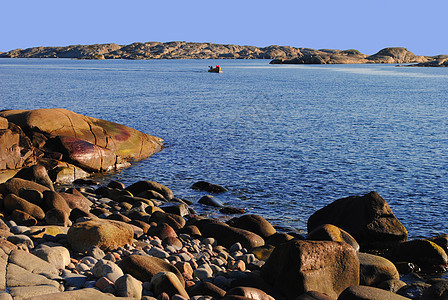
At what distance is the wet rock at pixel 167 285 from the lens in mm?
8484

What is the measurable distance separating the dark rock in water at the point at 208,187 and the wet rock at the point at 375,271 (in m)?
9.53

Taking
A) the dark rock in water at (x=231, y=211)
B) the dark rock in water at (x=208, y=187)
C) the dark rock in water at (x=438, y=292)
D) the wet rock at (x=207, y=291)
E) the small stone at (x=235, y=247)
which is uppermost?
the wet rock at (x=207, y=291)

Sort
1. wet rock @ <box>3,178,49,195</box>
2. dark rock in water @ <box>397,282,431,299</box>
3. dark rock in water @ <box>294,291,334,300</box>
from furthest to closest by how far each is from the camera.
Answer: wet rock @ <box>3,178,49,195</box> → dark rock in water @ <box>397,282,431,299</box> → dark rock in water @ <box>294,291,334,300</box>

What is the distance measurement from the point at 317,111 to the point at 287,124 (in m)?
10.8

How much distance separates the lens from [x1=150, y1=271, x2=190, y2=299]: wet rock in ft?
27.8

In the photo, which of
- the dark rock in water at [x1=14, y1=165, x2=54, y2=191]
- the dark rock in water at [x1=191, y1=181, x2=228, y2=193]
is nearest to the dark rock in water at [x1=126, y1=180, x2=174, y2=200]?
the dark rock in water at [x1=191, y1=181, x2=228, y2=193]

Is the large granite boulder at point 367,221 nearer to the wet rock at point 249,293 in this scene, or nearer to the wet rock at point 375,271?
the wet rock at point 375,271

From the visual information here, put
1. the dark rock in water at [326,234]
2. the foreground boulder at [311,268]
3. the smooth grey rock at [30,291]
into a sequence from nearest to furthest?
1. the smooth grey rock at [30,291]
2. the foreground boulder at [311,268]
3. the dark rock in water at [326,234]

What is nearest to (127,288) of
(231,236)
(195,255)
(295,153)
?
(195,255)

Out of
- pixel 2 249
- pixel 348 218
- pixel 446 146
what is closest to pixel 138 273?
pixel 2 249

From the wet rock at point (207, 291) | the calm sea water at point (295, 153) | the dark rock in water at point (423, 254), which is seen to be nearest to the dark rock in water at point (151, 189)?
the calm sea water at point (295, 153)

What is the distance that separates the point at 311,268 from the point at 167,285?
9.97ft

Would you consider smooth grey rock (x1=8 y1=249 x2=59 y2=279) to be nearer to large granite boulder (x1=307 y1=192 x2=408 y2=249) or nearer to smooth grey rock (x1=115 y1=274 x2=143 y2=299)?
smooth grey rock (x1=115 y1=274 x2=143 y2=299)

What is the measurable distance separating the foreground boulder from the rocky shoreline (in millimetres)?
20
